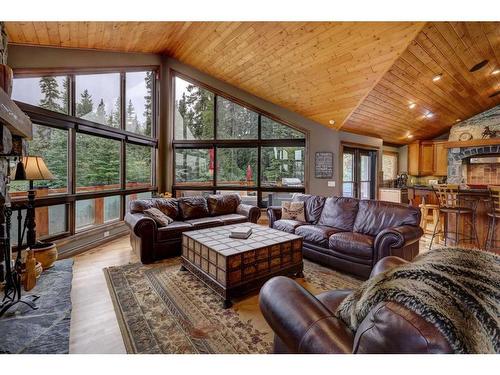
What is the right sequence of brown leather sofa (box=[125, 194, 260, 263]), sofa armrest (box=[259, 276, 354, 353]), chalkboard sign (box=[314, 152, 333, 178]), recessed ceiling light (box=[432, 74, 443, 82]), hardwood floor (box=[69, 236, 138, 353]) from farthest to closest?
chalkboard sign (box=[314, 152, 333, 178]), recessed ceiling light (box=[432, 74, 443, 82]), brown leather sofa (box=[125, 194, 260, 263]), hardwood floor (box=[69, 236, 138, 353]), sofa armrest (box=[259, 276, 354, 353])

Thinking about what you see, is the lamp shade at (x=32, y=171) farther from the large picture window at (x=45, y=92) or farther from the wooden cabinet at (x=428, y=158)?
the wooden cabinet at (x=428, y=158)

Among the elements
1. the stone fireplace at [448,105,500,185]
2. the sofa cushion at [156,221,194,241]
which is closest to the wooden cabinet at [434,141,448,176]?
the stone fireplace at [448,105,500,185]

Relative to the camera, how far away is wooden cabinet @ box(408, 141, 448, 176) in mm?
7386

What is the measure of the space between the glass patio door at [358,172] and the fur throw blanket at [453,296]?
530 centimetres

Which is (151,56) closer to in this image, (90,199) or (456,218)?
(90,199)

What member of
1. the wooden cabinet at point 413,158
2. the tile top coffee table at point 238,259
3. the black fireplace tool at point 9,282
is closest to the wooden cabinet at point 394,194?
the wooden cabinet at point 413,158

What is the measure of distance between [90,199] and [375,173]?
260 inches

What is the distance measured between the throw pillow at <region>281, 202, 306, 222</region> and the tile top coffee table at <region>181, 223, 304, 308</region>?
3.56ft

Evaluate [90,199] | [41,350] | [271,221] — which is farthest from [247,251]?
[90,199]

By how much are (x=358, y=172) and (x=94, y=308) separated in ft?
19.9

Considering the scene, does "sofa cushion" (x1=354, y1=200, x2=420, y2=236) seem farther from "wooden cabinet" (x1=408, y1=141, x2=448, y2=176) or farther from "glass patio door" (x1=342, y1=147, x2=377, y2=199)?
"wooden cabinet" (x1=408, y1=141, x2=448, y2=176)

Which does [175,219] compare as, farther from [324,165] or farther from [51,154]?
[324,165]

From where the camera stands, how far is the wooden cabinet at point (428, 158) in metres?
7.39

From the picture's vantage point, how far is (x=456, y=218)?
4016 millimetres
